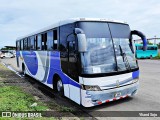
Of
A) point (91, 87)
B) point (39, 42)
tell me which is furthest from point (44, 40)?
point (91, 87)

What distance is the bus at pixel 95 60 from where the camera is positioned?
6027 millimetres

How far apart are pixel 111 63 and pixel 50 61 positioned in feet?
10.4

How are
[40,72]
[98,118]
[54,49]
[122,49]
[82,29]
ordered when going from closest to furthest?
1. [98,118]
2. [82,29]
3. [122,49]
4. [54,49]
5. [40,72]

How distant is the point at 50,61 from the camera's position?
341 inches

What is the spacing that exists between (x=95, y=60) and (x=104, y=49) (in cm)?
51

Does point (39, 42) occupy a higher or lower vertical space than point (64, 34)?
lower

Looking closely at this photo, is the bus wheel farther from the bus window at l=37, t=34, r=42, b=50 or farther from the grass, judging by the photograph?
the bus window at l=37, t=34, r=42, b=50

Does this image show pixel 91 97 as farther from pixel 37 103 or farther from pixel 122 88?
pixel 37 103

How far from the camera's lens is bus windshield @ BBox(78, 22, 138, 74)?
609 centimetres

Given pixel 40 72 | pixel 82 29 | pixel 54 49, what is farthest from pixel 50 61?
pixel 82 29

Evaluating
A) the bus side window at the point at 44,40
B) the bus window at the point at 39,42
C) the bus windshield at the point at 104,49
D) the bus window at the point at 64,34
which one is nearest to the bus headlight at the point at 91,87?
the bus windshield at the point at 104,49

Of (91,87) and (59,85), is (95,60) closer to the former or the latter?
(91,87)

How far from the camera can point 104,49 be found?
20.9 ft

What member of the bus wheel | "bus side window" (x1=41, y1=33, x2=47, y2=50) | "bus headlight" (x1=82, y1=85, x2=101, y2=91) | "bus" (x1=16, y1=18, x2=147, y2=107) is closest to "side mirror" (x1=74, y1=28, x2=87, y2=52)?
"bus" (x1=16, y1=18, x2=147, y2=107)
